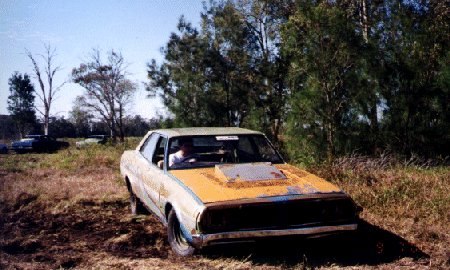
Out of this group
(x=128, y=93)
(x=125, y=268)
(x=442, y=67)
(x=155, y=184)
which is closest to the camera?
(x=125, y=268)

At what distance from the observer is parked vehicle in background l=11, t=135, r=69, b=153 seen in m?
24.7

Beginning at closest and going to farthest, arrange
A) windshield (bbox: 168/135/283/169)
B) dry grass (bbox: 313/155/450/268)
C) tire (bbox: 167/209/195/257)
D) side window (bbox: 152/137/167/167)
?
tire (bbox: 167/209/195/257) → dry grass (bbox: 313/155/450/268) → windshield (bbox: 168/135/283/169) → side window (bbox: 152/137/167/167)

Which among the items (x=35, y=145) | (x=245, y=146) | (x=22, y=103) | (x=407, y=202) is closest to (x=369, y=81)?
(x=407, y=202)

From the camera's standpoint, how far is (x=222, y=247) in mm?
3693

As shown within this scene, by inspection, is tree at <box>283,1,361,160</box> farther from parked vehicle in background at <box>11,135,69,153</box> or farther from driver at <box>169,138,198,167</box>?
parked vehicle in background at <box>11,135,69,153</box>

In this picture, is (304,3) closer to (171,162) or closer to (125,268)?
(171,162)

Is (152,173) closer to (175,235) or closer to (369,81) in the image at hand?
(175,235)

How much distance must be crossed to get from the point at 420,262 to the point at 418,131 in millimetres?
8800

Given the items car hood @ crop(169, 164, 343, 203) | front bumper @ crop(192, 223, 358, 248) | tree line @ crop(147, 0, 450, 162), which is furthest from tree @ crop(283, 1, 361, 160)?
front bumper @ crop(192, 223, 358, 248)

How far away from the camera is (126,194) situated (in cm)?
794

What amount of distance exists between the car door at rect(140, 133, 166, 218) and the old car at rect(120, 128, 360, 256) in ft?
0.05

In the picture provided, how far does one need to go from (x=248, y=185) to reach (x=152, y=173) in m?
1.66

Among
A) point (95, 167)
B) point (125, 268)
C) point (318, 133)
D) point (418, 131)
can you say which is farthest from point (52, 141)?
point (125, 268)

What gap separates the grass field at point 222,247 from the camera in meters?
3.93
